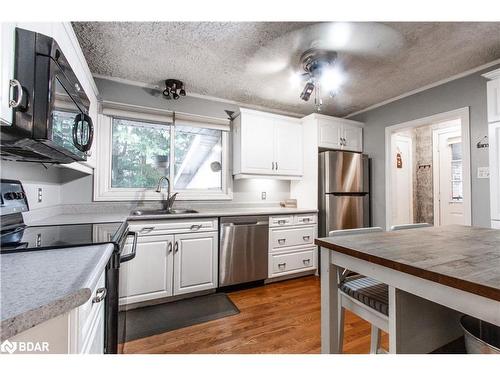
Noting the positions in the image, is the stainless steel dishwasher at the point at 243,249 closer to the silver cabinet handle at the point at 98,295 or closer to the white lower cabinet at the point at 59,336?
the silver cabinet handle at the point at 98,295

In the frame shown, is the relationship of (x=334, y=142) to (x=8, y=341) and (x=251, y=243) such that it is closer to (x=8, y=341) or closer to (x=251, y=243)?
(x=251, y=243)

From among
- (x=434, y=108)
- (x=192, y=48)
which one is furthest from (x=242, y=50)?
(x=434, y=108)

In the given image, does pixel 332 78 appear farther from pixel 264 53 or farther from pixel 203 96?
pixel 203 96

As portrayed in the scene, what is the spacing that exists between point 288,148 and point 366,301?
96.2 inches

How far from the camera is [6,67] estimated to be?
0.77 meters

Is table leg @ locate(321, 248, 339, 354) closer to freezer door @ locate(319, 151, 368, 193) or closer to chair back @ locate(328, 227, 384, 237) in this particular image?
chair back @ locate(328, 227, 384, 237)

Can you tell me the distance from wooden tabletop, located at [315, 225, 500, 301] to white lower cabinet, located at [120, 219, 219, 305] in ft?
4.87

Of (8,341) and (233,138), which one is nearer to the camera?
(8,341)

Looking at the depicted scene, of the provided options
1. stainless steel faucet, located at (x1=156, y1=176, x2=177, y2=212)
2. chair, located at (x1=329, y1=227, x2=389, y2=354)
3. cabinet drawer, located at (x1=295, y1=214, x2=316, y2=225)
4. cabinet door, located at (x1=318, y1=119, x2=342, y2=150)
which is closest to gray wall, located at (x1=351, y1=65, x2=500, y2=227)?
cabinet door, located at (x1=318, y1=119, x2=342, y2=150)

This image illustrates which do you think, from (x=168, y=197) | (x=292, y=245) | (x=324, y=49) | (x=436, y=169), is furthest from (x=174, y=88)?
(x=436, y=169)

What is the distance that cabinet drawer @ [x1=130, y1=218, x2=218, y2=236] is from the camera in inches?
84.2
